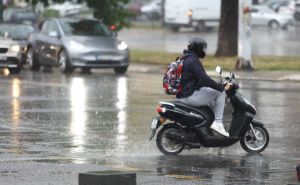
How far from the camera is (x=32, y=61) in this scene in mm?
31406

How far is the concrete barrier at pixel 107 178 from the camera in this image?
29.4 feet

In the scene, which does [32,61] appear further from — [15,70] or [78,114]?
[78,114]

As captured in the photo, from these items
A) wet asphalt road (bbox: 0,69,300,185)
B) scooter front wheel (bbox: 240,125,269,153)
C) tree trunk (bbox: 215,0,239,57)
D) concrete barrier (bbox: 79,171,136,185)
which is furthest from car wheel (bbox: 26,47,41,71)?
concrete barrier (bbox: 79,171,136,185)

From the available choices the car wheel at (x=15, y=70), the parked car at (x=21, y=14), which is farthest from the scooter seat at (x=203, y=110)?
the parked car at (x=21, y=14)

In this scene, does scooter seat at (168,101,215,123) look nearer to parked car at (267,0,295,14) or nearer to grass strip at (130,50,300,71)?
grass strip at (130,50,300,71)

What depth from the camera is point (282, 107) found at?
752 inches

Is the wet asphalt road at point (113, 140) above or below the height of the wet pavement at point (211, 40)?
above

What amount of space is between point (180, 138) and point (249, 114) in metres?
1.02

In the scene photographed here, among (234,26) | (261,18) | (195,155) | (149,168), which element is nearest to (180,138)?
(195,155)

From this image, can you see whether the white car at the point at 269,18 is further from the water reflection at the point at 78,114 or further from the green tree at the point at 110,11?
the water reflection at the point at 78,114

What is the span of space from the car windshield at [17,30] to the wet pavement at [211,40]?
769 cm

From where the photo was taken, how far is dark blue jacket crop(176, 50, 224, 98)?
12828mm

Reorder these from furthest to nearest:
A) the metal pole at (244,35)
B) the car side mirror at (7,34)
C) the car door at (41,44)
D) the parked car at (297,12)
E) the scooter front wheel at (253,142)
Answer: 1. the parked car at (297,12)
2. the car door at (41,44)
3. the car side mirror at (7,34)
4. the metal pole at (244,35)
5. the scooter front wheel at (253,142)

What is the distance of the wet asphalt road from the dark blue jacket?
2.87 feet
